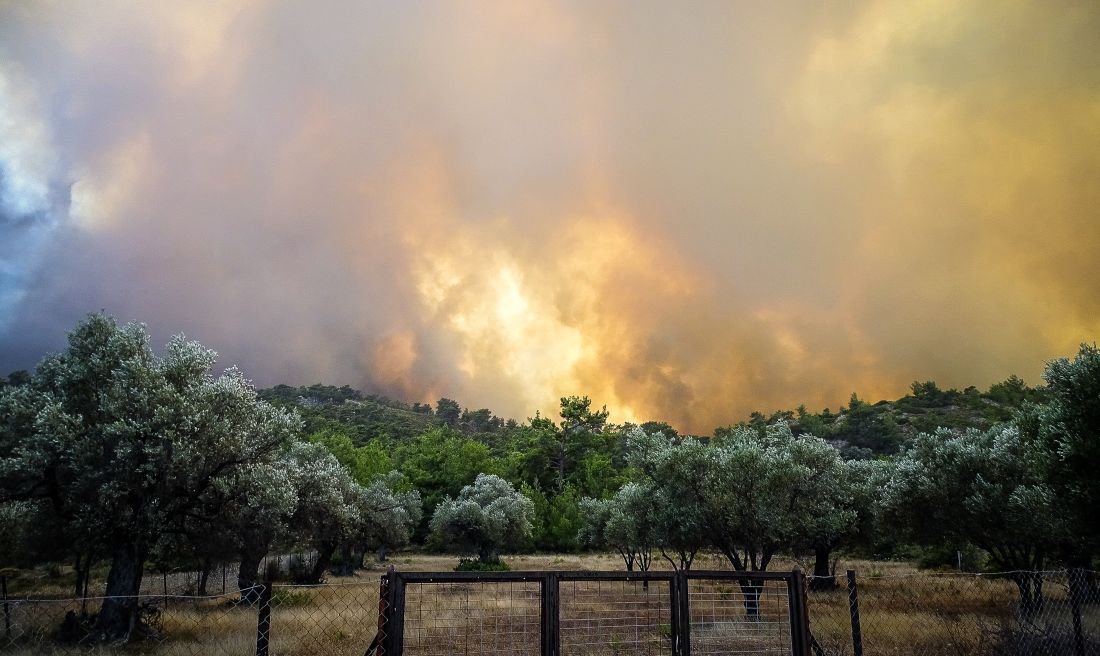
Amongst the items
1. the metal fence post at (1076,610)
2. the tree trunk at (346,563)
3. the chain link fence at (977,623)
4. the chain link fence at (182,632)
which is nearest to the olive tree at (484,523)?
the tree trunk at (346,563)

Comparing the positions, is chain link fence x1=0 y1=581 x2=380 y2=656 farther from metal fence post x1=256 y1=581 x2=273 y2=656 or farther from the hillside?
the hillside

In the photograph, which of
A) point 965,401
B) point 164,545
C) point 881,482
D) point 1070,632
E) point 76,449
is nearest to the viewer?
point 1070,632

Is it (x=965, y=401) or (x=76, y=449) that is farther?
(x=965, y=401)

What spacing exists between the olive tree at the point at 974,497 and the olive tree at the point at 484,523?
34144 mm

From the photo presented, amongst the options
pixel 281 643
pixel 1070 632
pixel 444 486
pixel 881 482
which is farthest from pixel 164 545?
pixel 444 486

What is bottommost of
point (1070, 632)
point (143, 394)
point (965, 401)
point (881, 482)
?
point (1070, 632)

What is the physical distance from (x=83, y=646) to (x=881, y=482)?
3750cm

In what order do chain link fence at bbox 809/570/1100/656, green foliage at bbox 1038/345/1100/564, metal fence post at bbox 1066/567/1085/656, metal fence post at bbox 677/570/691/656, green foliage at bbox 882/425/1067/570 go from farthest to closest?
green foliage at bbox 882/425/1067/570, green foliage at bbox 1038/345/1100/564, chain link fence at bbox 809/570/1100/656, metal fence post at bbox 1066/567/1085/656, metal fence post at bbox 677/570/691/656

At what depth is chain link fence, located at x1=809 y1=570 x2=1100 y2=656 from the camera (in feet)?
39.7

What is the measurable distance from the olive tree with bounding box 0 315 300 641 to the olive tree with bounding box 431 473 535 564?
35781mm

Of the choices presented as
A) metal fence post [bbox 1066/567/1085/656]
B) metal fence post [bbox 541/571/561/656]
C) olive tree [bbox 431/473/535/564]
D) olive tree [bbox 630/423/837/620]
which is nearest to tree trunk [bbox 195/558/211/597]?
olive tree [bbox 630/423/837/620]

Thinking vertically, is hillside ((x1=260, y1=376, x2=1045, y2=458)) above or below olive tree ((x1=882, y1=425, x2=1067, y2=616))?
above

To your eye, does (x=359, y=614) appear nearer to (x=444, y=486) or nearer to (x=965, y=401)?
(x=444, y=486)

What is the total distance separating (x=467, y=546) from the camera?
2239 inches
